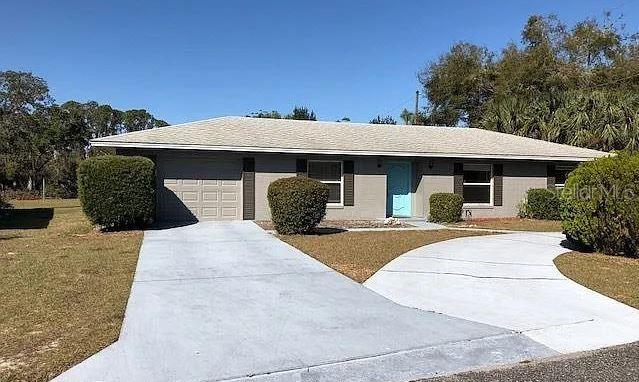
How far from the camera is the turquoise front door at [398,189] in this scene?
59.3 ft

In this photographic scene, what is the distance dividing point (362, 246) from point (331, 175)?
6.48m

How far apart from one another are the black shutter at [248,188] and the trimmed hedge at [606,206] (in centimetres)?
926

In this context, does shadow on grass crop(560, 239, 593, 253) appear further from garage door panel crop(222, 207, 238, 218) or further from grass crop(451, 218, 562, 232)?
garage door panel crop(222, 207, 238, 218)

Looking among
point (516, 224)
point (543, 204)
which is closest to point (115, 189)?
point (516, 224)

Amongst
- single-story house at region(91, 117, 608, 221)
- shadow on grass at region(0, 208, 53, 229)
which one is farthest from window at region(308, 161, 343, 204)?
shadow on grass at region(0, 208, 53, 229)

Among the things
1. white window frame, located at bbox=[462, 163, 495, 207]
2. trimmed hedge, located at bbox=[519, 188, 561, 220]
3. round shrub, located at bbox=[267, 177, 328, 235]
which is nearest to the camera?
round shrub, located at bbox=[267, 177, 328, 235]

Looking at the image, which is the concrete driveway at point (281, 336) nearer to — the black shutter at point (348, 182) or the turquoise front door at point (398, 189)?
the black shutter at point (348, 182)

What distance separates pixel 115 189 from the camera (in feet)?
40.7

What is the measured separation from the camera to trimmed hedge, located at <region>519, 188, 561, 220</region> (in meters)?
17.9

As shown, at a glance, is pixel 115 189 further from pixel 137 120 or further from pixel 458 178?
pixel 137 120

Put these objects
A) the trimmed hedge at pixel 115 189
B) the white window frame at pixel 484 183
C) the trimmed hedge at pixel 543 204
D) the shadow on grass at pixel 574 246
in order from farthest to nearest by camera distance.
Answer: the white window frame at pixel 484 183 → the trimmed hedge at pixel 543 204 → the trimmed hedge at pixel 115 189 → the shadow on grass at pixel 574 246

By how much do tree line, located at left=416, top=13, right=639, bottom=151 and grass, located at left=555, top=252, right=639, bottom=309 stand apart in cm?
1824

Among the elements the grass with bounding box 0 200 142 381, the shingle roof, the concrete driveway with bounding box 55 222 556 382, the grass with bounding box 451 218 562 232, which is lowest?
the concrete driveway with bounding box 55 222 556 382

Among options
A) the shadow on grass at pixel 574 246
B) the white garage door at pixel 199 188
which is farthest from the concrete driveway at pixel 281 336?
the white garage door at pixel 199 188
